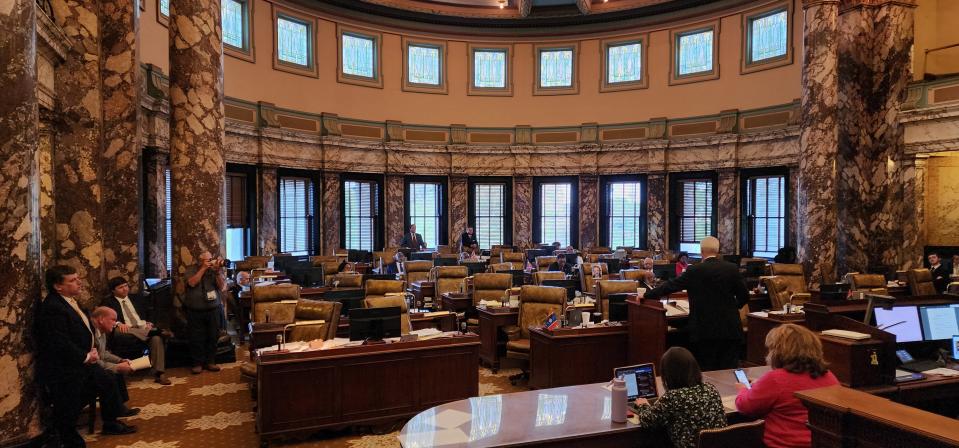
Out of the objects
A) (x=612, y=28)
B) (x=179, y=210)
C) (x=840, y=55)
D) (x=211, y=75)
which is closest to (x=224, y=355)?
(x=179, y=210)

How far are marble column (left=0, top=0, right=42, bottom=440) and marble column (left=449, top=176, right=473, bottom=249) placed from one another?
1439cm

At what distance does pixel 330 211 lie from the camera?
16.6 meters

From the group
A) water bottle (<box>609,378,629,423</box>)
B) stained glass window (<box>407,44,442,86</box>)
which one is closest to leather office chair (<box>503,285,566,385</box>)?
water bottle (<box>609,378,629,423</box>)

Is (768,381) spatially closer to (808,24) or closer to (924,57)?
(808,24)

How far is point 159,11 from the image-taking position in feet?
37.4

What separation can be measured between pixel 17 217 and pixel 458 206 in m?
14.7

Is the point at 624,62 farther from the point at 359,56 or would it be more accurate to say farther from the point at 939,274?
the point at 939,274

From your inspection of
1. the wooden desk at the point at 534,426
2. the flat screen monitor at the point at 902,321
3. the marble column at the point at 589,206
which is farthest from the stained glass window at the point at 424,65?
the wooden desk at the point at 534,426

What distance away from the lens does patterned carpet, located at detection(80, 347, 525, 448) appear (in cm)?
526

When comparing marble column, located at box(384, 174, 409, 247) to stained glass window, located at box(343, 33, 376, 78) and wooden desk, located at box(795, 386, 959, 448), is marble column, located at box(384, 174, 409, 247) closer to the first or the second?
stained glass window, located at box(343, 33, 376, 78)

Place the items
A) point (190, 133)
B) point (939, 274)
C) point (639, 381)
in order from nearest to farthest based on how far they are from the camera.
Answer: point (639, 381) < point (190, 133) < point (939, 274)

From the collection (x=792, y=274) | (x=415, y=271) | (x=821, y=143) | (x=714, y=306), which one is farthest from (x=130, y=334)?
(x=821, y=143)

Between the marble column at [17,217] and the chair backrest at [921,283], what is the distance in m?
11.0

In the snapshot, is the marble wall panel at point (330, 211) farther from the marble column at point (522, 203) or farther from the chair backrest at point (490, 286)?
the chair backrest at point (490, 286)
